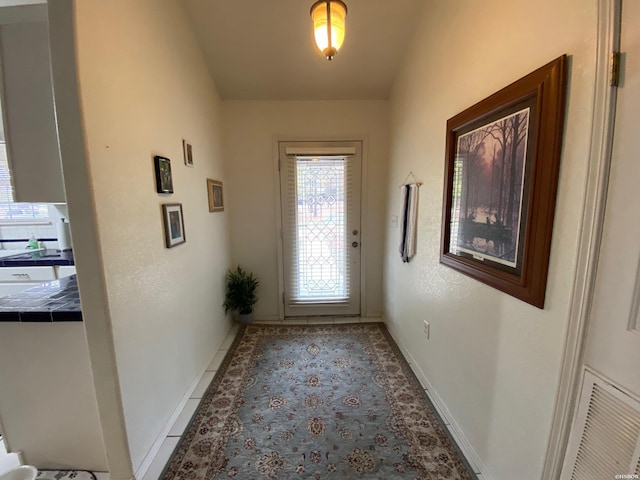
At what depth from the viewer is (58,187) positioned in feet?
4.06

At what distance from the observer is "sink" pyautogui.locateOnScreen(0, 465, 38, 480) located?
48.6 inches

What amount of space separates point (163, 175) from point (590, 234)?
6.39 feet

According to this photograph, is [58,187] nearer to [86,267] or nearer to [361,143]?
[86,267]

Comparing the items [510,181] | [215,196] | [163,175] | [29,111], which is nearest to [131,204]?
[163,175]

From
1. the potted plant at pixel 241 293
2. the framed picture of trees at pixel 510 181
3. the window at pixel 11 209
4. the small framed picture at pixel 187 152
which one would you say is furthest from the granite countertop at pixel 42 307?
the window at pixel 11 209

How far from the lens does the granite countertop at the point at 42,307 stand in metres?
1.19

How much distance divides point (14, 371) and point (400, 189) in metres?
2.76

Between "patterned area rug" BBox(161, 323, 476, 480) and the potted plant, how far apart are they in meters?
0.53

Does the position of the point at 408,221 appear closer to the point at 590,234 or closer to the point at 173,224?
the point at 590,234

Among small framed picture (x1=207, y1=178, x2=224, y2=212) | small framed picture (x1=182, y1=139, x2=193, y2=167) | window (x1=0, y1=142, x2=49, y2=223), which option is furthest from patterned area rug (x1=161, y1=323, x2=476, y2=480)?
window (x1=0, y1=142, x2=49, y2=223)

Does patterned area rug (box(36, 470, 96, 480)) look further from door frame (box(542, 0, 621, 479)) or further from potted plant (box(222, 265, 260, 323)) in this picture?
door frame (box(542, 0, 621, 479))

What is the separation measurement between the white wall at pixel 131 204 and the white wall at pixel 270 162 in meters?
0.81

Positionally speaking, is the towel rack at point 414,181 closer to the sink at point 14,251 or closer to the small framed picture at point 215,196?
the small framed picture at point 215,196

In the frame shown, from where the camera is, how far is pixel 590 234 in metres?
0.80
